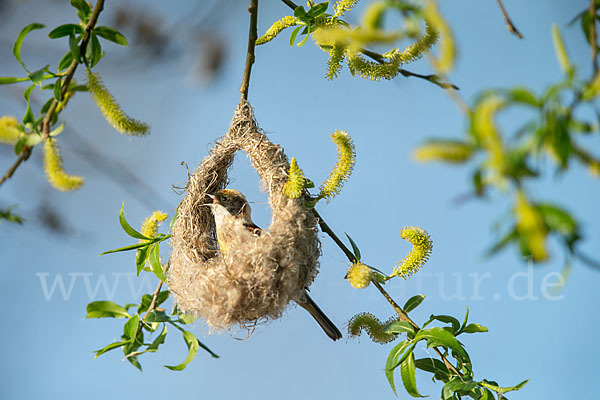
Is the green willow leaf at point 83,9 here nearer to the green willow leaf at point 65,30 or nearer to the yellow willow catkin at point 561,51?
the green willow leaf at point 65,30

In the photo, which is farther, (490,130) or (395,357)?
(395,357)

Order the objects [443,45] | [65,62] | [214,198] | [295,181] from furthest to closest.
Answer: [214,198]
[295,181]
[65,62]
[443,45]

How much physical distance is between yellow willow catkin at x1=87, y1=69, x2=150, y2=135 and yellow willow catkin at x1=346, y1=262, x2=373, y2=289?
0.67 metres

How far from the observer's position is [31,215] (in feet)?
6.99

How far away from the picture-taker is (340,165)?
1478mm

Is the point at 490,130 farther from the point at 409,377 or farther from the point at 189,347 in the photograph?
the point at 189,347

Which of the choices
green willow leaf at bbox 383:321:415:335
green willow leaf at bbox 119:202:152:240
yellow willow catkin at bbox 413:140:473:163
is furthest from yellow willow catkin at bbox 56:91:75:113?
green willow leaf at bbox 383:321:415:335

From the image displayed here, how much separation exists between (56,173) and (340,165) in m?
0.68

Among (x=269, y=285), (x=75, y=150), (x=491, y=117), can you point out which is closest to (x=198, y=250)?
(x=269, y=285)

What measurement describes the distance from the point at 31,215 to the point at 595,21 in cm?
200

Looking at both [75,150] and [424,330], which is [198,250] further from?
[424,330]

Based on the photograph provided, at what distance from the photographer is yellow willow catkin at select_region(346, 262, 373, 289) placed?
147 cm

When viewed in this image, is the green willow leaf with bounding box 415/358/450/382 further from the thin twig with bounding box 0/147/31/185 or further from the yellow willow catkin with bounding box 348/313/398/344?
the thin twig with bounding box 0/147/31/185

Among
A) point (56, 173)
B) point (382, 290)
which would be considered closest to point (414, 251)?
point (382, 290)
